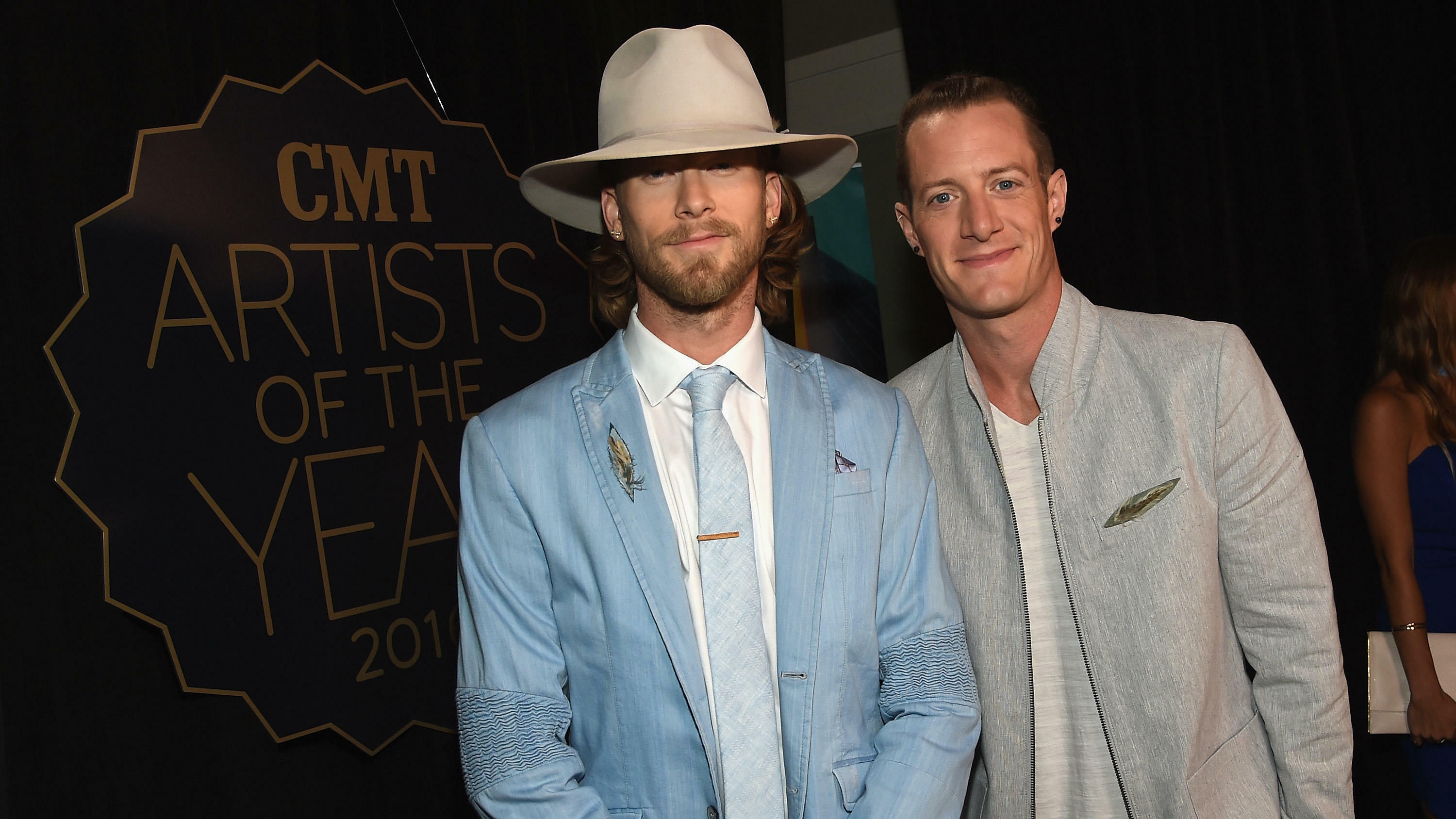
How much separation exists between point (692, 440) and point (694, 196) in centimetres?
41

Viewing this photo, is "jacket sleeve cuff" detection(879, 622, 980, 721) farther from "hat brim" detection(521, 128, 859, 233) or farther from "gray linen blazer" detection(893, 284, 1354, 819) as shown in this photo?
"hat brim" detection(521, 128, 859, 233)

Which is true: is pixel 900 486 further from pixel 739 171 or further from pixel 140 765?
pixel 140 765

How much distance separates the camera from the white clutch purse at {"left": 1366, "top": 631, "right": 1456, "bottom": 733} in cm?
247

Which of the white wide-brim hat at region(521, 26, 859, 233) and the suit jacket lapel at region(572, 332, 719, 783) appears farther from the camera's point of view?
the white wide-brim hat at region(521, 26, 859, 233)

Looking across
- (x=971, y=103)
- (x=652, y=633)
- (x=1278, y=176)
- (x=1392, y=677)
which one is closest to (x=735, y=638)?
(x=652, y=633)

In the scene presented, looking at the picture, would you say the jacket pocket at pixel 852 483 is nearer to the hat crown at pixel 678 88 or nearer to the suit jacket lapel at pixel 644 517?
the suit jacket lapel at pixel 644 517

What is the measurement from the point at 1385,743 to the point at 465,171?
3.40 metres

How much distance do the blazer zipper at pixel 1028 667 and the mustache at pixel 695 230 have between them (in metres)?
0.67

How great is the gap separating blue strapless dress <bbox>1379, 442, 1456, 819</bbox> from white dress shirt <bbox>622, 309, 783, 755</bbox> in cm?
194

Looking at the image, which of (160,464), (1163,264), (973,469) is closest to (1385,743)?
(1163,264)

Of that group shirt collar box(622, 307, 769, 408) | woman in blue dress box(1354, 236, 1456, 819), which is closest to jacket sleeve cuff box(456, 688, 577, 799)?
shirt collar box(622, 307, 769, 408)

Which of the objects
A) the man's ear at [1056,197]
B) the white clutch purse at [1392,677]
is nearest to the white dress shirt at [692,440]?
the man's ear at [1056,197]

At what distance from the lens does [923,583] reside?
66.8 inches

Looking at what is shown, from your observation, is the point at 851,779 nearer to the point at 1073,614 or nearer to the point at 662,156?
the point at 1073,614
